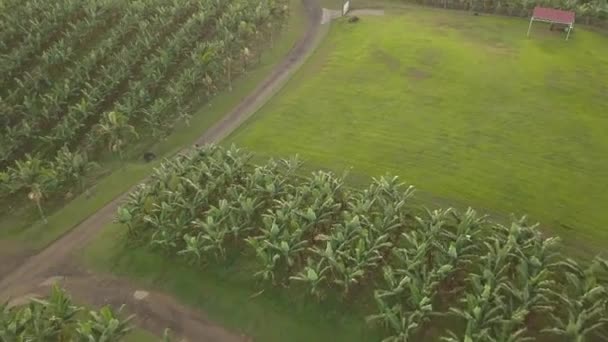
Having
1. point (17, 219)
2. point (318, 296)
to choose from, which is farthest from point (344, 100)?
point (17, 219)

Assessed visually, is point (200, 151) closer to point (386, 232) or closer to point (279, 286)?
point (279, 286)

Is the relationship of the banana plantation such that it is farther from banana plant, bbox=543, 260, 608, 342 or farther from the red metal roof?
banana plant, bbox=543, 260, 608, 342

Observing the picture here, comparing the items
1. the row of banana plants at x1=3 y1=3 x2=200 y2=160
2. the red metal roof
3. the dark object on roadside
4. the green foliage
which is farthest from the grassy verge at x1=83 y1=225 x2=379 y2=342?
the red metal roof

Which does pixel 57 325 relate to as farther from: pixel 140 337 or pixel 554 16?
pixel 554 16

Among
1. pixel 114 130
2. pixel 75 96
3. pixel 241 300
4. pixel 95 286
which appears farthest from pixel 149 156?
pixel 241 300

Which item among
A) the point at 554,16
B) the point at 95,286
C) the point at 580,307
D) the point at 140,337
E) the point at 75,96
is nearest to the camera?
the point at 580,307

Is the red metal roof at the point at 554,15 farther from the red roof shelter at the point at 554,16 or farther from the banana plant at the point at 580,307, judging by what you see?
the banana plant at the point at 580,307

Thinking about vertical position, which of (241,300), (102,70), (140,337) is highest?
(102,70)
